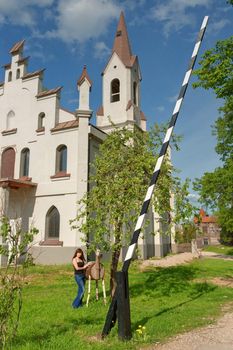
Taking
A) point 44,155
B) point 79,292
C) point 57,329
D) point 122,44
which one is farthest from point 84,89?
point 57,329

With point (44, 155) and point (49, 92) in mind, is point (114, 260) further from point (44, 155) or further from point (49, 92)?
point (49, 92)

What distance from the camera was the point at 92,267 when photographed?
931 cm

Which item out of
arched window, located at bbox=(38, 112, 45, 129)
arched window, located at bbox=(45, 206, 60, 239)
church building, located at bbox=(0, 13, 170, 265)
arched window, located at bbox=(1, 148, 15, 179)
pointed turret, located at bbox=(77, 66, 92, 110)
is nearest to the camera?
church building, located at bbox=(0, 13, 170, 265)

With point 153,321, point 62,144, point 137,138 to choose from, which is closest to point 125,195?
point 137,138

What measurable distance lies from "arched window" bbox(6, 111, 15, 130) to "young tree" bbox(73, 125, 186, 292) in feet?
46.8

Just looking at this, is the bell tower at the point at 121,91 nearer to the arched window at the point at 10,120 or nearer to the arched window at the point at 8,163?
the arched window at the point at 10,120

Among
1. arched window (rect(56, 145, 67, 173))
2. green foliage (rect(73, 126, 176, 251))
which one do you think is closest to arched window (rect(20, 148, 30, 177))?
arched window (rect(56, 145, 67, 173))

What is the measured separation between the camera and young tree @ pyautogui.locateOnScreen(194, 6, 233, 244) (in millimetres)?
12820

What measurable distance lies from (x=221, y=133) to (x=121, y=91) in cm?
1077

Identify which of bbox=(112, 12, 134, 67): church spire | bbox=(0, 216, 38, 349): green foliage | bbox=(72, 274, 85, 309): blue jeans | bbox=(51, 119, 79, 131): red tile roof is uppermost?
bbox=(112, 12, 134, 67): church spire

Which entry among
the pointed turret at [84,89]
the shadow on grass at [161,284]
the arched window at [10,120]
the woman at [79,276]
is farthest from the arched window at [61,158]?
the woman at [79,276]

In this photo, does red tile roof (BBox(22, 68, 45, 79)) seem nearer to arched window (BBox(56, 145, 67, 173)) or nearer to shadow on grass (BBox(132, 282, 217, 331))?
arched window (BBox(56, 145, 67, 173))

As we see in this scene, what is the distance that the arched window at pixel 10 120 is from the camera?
23.6m

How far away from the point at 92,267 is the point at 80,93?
566 inches
